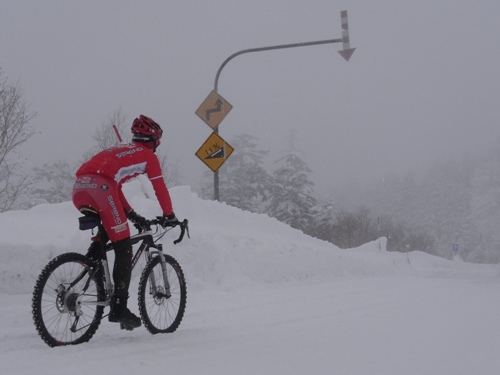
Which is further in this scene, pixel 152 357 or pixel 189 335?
pixel 189 335

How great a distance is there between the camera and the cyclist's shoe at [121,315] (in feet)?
15.0

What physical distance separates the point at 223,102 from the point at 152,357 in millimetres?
9301

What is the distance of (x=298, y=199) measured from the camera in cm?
4359

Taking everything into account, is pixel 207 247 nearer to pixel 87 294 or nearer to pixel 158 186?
pixel 158 186

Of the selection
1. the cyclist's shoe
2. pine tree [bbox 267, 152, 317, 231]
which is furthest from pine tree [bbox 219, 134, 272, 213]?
the cyclist's shoe

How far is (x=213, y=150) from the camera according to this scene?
1212 centimetres

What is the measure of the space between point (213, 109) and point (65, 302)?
8.83 metres

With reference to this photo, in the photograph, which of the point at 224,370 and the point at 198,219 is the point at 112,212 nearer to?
the point at 224,370

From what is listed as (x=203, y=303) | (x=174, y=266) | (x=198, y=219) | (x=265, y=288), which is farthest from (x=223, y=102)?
(x=174, y=266)

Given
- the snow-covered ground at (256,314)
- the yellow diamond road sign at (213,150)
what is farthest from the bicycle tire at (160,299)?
the yellow diamond road sign at (213,150)

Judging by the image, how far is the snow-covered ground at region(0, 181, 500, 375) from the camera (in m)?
3.86

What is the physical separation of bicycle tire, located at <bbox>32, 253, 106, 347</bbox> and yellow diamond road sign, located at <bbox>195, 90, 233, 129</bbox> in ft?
27.4

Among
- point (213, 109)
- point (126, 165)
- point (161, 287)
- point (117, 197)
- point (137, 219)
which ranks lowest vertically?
point (161, 287)

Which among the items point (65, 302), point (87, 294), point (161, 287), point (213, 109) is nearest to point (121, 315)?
point (87, 294)
